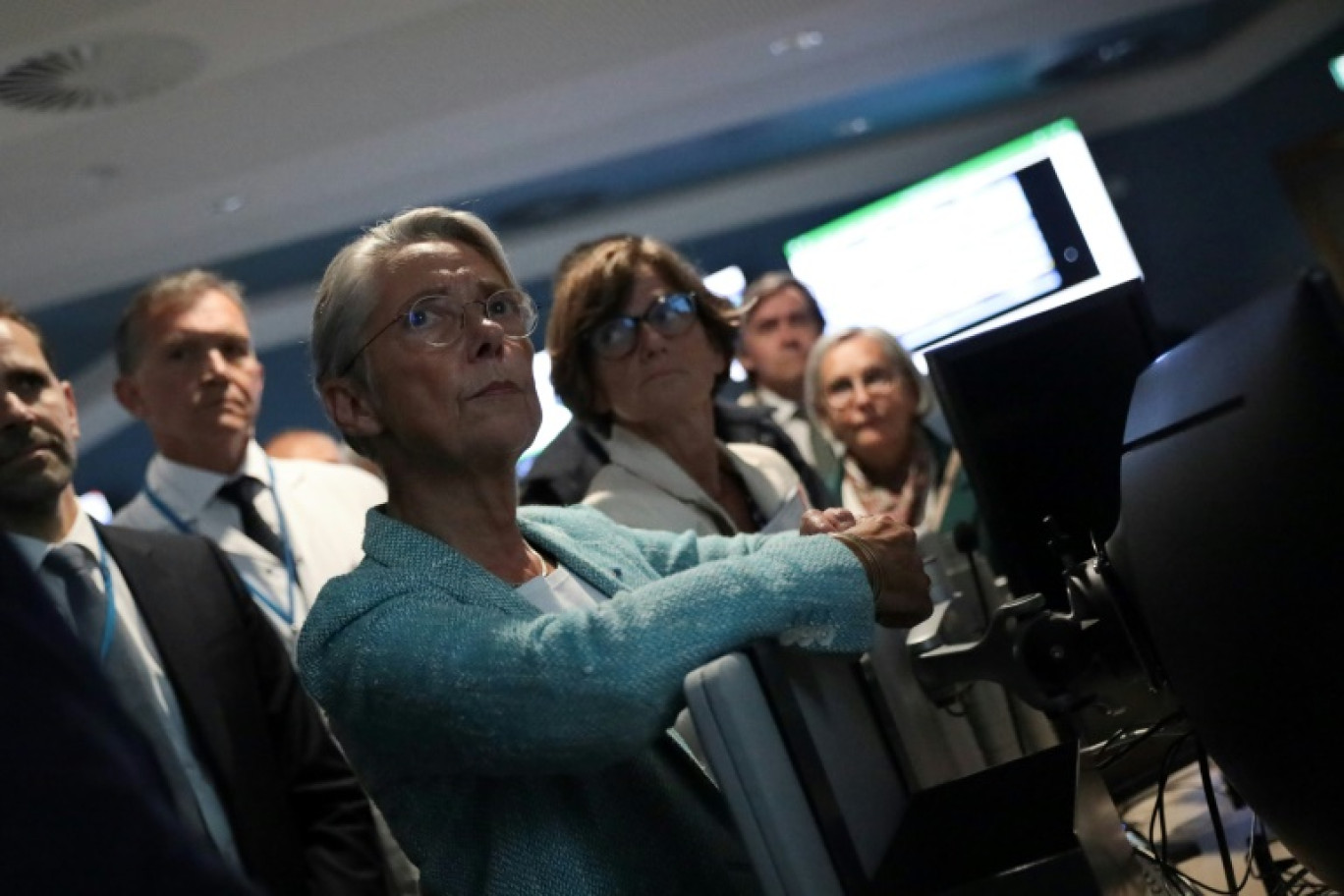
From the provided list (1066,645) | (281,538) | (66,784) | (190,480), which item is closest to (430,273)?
(1066,645)

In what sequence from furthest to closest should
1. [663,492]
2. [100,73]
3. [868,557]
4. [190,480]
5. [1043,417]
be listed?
[100,73], [190,480], [663,492], [1043,417], [868,557]

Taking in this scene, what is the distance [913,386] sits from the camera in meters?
3.65

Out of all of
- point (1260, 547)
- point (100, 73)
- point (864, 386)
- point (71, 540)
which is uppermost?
point (100, 73)

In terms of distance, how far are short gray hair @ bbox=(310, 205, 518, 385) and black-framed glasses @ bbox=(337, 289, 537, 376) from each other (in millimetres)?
22

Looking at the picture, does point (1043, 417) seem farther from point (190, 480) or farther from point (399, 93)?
point (399, 93)

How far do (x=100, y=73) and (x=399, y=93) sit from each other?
1.18 meters

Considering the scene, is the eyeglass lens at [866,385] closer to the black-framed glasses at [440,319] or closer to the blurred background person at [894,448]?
the blurred background person at [894,448]

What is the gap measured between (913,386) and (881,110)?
4560 mm

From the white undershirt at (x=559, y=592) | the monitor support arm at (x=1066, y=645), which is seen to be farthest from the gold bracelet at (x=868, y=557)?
the white undershirt at (x=559, y=592)

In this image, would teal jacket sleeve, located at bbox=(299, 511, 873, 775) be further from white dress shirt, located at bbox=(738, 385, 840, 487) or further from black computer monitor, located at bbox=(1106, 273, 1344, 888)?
white dress shirt, located at bbox=(738, 385, 840, 487)

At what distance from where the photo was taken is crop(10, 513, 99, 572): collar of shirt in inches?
81.5

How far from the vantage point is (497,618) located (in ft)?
4.32

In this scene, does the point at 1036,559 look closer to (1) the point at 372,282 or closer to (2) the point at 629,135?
(1) the point at 372,282

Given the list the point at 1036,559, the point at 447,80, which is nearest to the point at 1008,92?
the point at 447,80
